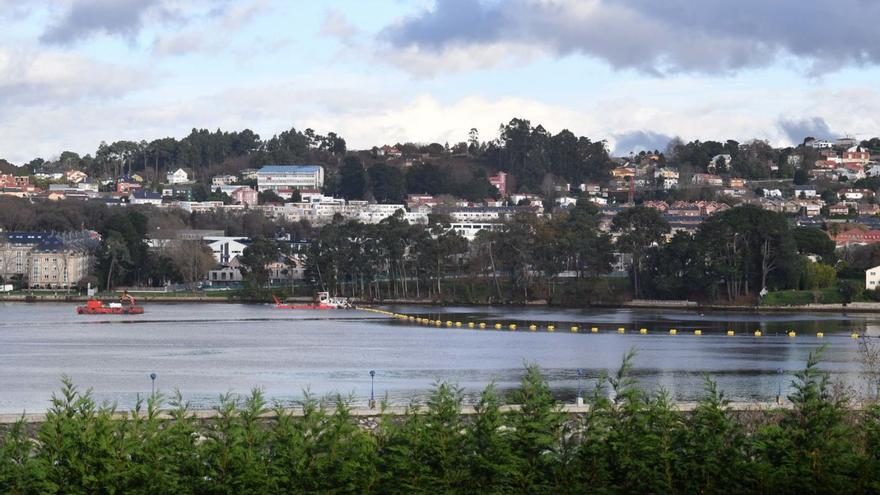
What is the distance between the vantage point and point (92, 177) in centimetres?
19675

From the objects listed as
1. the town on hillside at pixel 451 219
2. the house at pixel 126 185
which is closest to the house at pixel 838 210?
the town on hillside at pixel 451 219

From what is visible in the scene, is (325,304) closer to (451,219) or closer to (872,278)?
(872,278)

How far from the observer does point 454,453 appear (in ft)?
61.6

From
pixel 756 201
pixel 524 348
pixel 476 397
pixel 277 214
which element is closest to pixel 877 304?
pixel 524 348

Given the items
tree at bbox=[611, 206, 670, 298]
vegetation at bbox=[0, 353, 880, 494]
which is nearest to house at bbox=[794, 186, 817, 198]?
tree at bbox=[611, 206, 670, 298]

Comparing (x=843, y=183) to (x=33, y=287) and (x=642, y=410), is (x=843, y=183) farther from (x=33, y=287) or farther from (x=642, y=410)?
(x=642, y=410)

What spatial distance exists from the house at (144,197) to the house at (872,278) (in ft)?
275

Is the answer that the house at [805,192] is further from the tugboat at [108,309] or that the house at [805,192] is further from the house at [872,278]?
the tugboat at [108,309]

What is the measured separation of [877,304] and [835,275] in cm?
515

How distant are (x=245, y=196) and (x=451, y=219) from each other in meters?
34.3

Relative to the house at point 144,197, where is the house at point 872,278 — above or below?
below

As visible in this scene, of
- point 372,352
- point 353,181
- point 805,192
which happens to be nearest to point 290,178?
point 353,181

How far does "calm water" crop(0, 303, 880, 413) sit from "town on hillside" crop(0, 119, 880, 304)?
10.1m

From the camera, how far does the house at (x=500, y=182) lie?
179375 mm
